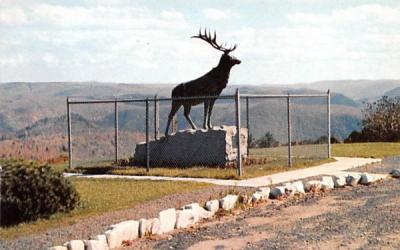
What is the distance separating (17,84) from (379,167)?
145752mm

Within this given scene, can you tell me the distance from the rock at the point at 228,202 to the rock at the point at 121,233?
2.64 meters

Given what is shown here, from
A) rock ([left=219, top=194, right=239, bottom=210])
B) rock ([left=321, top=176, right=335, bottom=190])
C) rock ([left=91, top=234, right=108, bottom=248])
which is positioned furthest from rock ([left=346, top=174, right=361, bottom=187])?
rock ([left=91, top=234, right=108, bottom=248])

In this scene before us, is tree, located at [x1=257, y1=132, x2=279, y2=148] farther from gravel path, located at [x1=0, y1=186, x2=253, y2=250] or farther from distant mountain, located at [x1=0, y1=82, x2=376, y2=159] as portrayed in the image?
gravel path, located at [x1=0, y1=186, x2=253, y2=250]

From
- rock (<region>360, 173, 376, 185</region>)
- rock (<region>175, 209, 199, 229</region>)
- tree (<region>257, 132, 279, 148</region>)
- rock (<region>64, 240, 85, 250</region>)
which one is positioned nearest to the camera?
rock (<region>64, 240, 85, 250</region>)

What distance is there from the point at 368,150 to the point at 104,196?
1436cm

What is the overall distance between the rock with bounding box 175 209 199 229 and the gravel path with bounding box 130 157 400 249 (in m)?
0.21

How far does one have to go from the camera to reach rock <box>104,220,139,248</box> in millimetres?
9641

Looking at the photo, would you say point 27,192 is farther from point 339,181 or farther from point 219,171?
point 219,171

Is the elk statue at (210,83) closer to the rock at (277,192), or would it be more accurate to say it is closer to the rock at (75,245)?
the rock at (277,192)

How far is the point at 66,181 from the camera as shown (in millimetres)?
12461

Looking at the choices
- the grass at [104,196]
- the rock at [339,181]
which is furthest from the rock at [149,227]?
the rock at [339,181]

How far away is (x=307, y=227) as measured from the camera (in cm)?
1100

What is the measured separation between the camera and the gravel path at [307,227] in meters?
9.83

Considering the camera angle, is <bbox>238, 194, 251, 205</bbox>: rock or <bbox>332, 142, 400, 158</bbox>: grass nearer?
<bbox>238, 194, 251, 205</bbox>: rock
